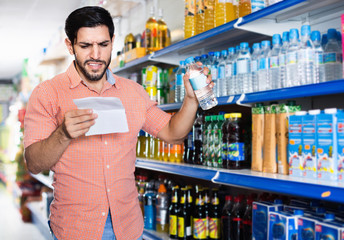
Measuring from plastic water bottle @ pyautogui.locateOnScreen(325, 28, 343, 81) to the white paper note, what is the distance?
1013 millimetres

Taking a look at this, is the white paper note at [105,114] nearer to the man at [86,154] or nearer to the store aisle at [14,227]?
the man at [86,154]

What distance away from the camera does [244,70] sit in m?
2.09

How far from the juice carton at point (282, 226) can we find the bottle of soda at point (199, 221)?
2.56ft

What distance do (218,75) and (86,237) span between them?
1281mm

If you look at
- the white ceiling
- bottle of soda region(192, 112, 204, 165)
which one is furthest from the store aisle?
bottle of soda region(192, 112, 204, 165)

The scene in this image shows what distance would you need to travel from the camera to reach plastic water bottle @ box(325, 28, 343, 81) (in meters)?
A: 1.70

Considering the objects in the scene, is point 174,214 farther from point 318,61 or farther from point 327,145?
point 318,61

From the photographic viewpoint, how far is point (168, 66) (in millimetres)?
3492

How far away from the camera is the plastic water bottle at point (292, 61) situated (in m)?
1.78

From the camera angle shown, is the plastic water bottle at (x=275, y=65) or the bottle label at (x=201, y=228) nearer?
the plastic water bottle at (x=275, y=65)

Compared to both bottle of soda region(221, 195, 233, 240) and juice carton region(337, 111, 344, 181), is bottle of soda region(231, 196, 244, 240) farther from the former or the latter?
juice carton region(337, 111, 344, 181)

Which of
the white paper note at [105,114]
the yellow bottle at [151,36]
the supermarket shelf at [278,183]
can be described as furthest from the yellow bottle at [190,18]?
the white paper note at [105,114]

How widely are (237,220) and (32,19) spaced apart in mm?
5033

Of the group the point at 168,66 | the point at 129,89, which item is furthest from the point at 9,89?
the point at 129,89
